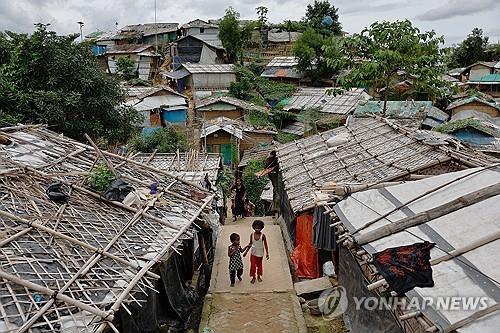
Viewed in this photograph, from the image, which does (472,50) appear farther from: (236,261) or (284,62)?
(236,261)

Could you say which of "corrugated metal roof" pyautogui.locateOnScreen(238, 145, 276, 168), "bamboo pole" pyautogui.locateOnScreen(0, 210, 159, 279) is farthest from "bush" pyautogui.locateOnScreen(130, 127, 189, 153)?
"bamboo pole" pyautogui.locateOnScreen(0, 210, 159, 279)

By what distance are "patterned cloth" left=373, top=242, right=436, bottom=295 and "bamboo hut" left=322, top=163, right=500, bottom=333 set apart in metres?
0.05

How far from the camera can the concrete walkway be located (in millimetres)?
8750

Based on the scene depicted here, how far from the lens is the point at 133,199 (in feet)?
28.2

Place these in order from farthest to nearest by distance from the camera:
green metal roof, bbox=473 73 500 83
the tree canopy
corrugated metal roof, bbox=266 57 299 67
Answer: corrugated metal roof, bbox=266 57 299 67 < green metal roof, bbox=473 73 500 83 < the tree canopy

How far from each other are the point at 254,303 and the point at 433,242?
16.2ft

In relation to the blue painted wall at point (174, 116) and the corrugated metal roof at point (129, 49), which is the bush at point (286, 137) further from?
the corrugated metal roof at point (129, 49)

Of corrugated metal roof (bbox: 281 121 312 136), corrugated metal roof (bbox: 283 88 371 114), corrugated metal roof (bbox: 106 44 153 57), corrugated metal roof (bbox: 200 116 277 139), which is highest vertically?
corrugated metal roof (bbox: 106 44 153 57)

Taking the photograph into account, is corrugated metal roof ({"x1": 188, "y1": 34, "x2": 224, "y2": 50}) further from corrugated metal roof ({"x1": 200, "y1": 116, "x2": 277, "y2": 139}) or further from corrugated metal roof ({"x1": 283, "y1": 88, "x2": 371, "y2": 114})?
Result: corrugated metal roof ({"x1": 200, "y1": 116, "x2": 277, "y2": 139})

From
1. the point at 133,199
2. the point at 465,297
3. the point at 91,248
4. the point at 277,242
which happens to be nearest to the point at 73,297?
the point at 91,248

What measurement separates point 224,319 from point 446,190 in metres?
4.64

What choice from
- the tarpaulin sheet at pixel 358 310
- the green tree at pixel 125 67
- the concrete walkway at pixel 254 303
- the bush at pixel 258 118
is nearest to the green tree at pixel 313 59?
the bush at pixel 258 118

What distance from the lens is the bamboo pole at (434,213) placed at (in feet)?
20.0

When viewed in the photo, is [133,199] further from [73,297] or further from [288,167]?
[288,167]
